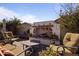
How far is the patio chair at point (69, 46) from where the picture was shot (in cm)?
196

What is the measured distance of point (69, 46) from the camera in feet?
6.43

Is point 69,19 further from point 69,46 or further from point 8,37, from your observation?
point 8,37

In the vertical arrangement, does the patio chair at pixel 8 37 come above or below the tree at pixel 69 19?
below

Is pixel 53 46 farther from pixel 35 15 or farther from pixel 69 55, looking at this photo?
pixel 35 15

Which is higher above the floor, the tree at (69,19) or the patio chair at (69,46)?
the tree at (69,19)

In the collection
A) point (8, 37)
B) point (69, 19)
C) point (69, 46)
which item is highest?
point (69, 19)

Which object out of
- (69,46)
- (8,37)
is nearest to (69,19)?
(69,46)

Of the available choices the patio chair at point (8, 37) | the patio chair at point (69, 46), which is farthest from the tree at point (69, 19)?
the patio chair at point (8, 37)

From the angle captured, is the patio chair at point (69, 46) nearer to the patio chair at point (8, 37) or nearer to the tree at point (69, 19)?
the tree at point (69, 19)

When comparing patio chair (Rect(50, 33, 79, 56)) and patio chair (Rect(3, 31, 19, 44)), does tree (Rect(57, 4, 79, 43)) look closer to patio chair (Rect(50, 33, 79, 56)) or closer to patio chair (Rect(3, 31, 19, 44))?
patio chair (Rect(50, 33, 79, 56))

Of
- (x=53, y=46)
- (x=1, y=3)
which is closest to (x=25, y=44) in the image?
(x=53, y=46)

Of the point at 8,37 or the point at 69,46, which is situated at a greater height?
the point at 8,37

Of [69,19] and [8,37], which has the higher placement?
[69,19]

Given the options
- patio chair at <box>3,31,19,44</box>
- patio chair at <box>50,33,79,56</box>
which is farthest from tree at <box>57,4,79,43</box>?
patio chair at <box>3,31,19,44</box>
